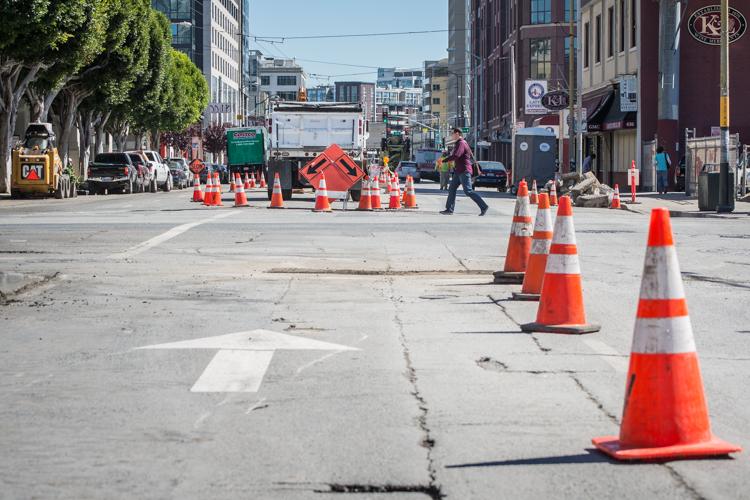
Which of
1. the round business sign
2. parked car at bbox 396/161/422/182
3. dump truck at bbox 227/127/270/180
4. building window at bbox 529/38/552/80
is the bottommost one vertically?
parked car at bbox 396/161/422/182

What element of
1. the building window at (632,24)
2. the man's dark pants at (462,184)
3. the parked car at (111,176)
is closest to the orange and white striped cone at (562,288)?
the man's dark pants at (462,184)

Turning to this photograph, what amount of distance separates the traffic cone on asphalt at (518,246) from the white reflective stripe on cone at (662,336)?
22.3ft

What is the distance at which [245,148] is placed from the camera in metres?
69.4

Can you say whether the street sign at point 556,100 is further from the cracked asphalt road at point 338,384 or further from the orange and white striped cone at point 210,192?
the cracked asphalt road at point 338,384

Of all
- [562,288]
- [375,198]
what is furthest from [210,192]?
[562,288]

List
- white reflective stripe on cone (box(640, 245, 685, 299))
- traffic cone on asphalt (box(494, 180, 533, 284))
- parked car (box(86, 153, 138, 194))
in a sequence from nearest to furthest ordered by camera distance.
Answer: white reflective stripe on cone (box(640, 245, 685, 299))
traffic cone on asphalt (box(494, 180, 533, 284))
parked car (box(86, 153, 138, 194))

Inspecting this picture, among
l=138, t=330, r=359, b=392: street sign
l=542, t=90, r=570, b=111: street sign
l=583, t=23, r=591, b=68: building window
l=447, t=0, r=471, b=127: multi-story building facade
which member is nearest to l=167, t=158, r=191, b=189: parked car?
l=542, t=90, r=570, b=111: street sign

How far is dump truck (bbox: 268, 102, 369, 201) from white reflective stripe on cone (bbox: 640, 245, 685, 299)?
97.9 ft

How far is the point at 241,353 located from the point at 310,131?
28115mm

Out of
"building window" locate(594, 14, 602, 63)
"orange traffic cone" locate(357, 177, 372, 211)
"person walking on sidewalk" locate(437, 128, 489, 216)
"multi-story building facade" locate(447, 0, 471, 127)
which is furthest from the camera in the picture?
"multi-story building facade" locate(447, 0, 471, 127)

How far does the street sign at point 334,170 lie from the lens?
93.9 ft

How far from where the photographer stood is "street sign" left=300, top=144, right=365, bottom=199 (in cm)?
2861

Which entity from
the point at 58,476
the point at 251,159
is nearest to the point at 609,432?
the point at 58,476

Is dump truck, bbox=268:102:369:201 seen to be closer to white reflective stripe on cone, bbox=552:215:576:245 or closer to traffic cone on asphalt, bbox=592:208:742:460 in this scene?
white reflective stripe on cone, bbox=552:215:576:245
